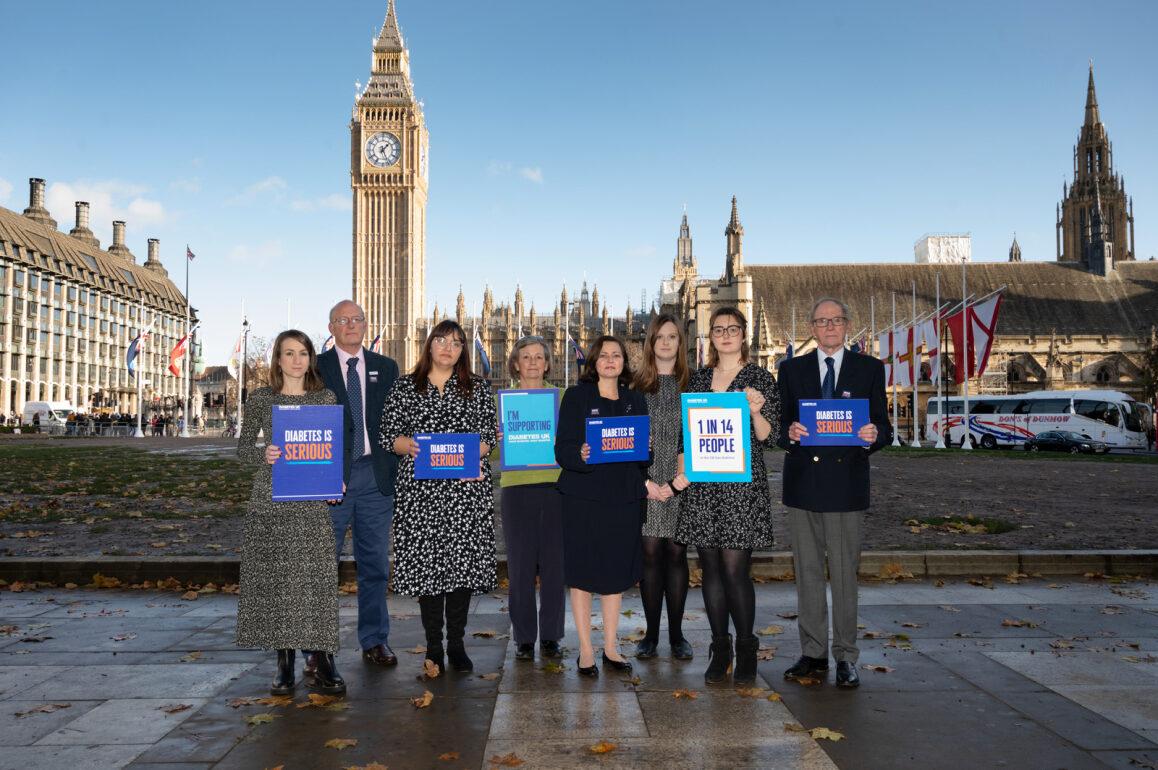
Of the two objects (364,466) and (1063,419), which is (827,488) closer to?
(364,466)

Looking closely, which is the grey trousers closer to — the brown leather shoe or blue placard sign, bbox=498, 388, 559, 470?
blue placard sign, bbox=498, 388, 559, 470

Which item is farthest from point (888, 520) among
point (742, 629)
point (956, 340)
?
point (956, 340)

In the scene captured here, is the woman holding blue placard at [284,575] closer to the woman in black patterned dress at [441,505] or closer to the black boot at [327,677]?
the black boot at [327,677]

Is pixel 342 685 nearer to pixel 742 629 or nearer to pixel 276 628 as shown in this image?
pixel 276 628

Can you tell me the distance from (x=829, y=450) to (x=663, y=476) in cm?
96

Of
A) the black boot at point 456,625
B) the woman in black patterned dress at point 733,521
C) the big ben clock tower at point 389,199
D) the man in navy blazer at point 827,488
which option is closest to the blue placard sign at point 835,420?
the man in navy blazer at point 827,488

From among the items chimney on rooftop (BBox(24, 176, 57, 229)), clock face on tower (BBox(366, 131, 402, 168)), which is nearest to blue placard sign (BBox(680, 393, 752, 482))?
clock face on tower (BBox(366, 131, 402, 168))

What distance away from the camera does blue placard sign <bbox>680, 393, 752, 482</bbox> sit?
15.7ft

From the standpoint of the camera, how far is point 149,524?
10406mm

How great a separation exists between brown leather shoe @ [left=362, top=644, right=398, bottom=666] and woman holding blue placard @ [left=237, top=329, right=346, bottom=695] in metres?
0.32

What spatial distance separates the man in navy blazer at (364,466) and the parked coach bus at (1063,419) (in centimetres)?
3811

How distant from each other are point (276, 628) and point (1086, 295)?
75.7 m

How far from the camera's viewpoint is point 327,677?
462cm

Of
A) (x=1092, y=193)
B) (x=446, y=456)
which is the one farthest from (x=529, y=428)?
(x=1092, y=193)
